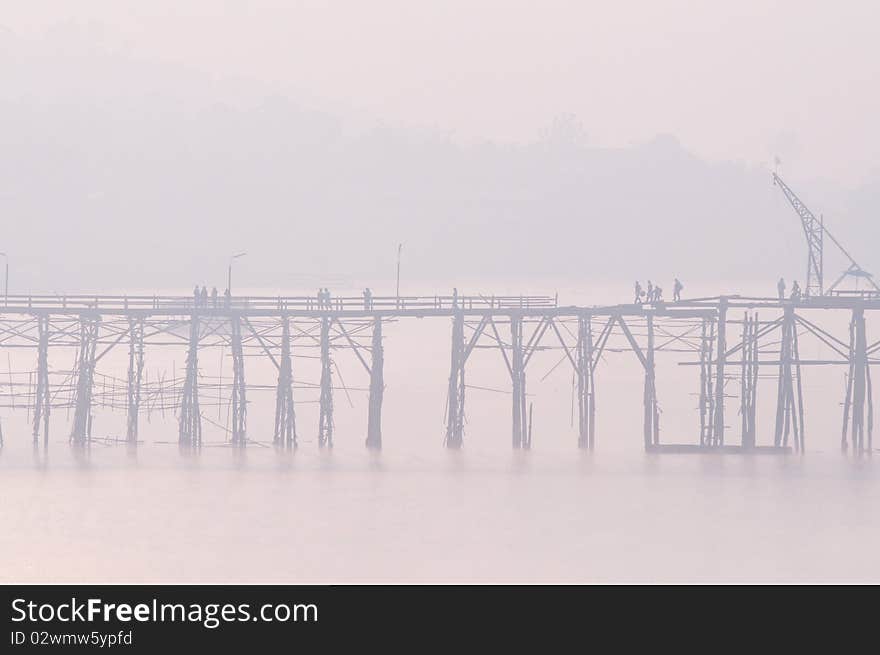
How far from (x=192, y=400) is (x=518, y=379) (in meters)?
10.8

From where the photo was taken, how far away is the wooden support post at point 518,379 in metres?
61.1

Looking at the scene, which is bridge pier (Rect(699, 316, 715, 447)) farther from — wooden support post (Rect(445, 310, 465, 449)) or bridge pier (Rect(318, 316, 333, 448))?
bridge pier (Rect(318, 316, 333, 448))

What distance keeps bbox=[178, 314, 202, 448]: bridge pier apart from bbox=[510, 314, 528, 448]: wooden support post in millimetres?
10147

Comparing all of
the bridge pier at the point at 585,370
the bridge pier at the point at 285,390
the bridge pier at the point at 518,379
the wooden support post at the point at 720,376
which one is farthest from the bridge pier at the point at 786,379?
the bridge pier at the point at 285,390

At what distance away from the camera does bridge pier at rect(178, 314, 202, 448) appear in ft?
200

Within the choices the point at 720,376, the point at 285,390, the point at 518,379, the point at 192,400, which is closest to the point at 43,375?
the point at 192,400

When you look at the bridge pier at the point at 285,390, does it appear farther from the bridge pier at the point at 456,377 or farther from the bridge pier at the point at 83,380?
the bridge pier at the point at 83,380

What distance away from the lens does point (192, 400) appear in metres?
62.5

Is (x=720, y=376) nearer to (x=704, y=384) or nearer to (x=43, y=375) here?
(x=704, y=384)

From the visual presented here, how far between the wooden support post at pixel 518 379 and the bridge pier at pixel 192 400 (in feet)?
33.3

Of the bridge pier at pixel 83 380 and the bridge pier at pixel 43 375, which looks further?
the bridge pier at pixel 43 375
